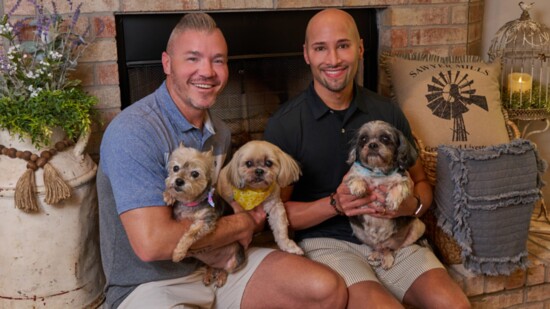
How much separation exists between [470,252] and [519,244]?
0.72 ft

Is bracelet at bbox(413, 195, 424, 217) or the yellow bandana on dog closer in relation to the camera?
the yellow bandana on dog

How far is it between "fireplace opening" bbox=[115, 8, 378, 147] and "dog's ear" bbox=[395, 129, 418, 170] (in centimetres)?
117

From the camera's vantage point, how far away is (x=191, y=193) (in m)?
1.78

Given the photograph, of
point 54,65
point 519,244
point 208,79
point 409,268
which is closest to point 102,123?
point 54,65

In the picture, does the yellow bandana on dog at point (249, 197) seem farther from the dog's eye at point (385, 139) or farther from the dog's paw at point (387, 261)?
the dog's paw at point (387, 261)

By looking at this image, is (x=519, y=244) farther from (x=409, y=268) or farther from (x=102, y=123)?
(x=102, y=123)

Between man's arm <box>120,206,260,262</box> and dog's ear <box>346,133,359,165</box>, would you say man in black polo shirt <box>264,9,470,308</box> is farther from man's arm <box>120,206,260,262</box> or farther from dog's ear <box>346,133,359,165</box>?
man's arm <box>120,206,260,262</box>

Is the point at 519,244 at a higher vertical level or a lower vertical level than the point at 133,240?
lower

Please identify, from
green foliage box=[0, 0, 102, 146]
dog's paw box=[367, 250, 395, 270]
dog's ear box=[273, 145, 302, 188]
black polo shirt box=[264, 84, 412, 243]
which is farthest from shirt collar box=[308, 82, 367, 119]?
green foliage box=[0, 0, 102, 146]

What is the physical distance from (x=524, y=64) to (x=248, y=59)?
5.29 feet

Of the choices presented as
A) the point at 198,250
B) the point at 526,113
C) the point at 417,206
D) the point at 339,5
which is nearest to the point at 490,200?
the point at 417,206

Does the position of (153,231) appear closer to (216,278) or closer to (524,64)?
(216,278)

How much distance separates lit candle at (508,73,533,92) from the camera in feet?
10.4

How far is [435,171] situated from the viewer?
103 inches
